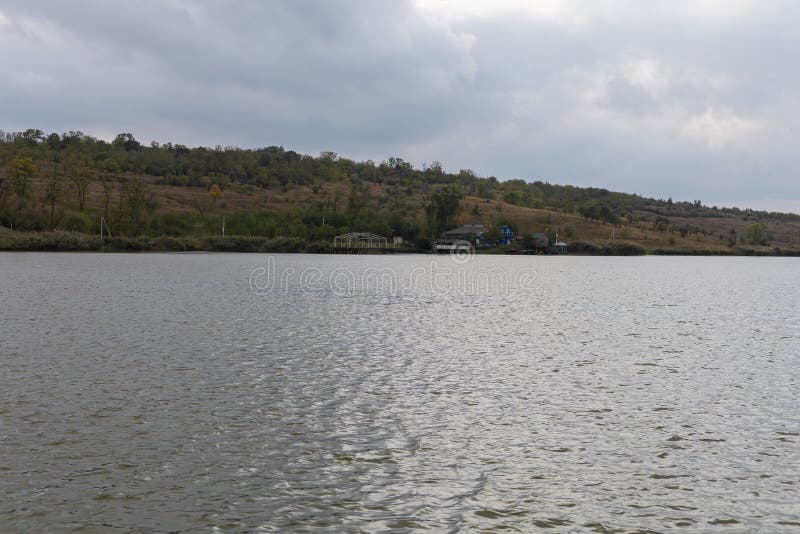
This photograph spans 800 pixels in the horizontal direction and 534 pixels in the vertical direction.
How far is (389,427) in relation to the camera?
12.7 metres

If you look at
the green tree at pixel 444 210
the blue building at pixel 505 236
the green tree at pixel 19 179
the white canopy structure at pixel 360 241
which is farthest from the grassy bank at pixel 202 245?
the green tree at pixel 19 179

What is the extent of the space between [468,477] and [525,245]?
168m

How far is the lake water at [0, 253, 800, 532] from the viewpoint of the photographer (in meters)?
8.80

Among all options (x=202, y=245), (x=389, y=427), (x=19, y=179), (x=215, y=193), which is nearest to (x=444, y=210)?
(x=202, y=245)

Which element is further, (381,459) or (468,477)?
(381,459)

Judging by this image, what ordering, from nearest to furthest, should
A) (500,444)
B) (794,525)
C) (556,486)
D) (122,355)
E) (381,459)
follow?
1. (794,525)
2. (556,486)
3. (381,459)
4. (500,444)
5. (122,355)

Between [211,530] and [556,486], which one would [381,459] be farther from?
[211,530]

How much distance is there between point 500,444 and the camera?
464 inches

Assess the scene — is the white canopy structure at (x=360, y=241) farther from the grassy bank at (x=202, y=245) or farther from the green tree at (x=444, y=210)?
the green tree at (x=444, y=210)

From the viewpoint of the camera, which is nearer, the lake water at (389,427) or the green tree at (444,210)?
the lake water at (389,427)

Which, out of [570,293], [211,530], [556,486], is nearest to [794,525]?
[556,486]

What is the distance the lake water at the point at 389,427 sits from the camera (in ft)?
28.9

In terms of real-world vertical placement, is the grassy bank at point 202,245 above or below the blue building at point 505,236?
below

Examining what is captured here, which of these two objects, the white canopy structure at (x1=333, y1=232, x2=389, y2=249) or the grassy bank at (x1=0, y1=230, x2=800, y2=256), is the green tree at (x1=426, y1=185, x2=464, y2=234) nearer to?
the grassy bank at (x1=0, y1=230, x2=800, y2=256)
